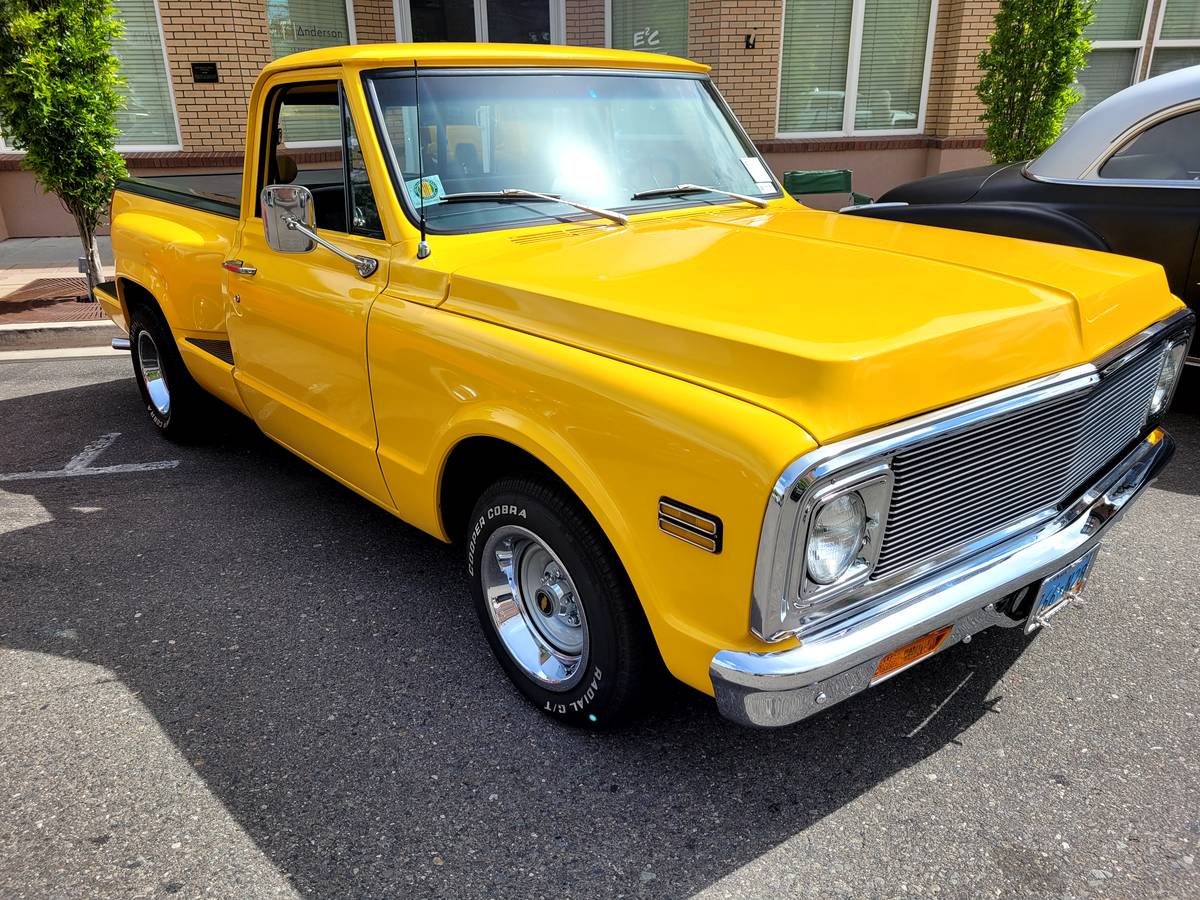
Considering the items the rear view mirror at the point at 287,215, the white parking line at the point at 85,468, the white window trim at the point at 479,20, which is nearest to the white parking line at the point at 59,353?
the white parking line at the point at 85,468

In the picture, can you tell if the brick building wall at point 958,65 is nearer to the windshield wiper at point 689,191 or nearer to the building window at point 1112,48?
the building window at point 1112,48

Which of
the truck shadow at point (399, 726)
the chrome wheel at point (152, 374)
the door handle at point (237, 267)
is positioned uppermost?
the door handle at point (237, 267)

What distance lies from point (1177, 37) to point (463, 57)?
41.7 feet

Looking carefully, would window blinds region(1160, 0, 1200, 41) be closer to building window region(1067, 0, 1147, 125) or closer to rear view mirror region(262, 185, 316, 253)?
building window region(1067, 0, 1147, 125)

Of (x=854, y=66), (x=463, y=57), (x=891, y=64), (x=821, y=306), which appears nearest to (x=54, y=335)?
(x=463, y=57)

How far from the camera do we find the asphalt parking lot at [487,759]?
7.76 feet

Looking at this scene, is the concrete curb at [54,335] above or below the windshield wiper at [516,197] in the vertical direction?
below

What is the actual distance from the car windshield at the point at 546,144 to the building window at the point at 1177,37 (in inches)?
453

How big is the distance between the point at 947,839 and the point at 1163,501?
2.70 m

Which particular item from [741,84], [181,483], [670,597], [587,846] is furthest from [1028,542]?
[741,84]

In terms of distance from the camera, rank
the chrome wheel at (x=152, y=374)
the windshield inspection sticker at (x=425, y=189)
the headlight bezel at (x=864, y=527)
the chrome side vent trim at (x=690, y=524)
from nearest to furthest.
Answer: the headlight bezel at (x=864, y=527), the chrome side vent trim at (x=690, y=524), the windshield inspection sticker at (x=425, y=189), the chrome wheel at (x=152, y=374)

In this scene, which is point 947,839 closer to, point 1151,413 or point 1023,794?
point 1023,794

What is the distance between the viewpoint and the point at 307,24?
11195mm

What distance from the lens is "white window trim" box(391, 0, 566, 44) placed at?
1151 centimetres
